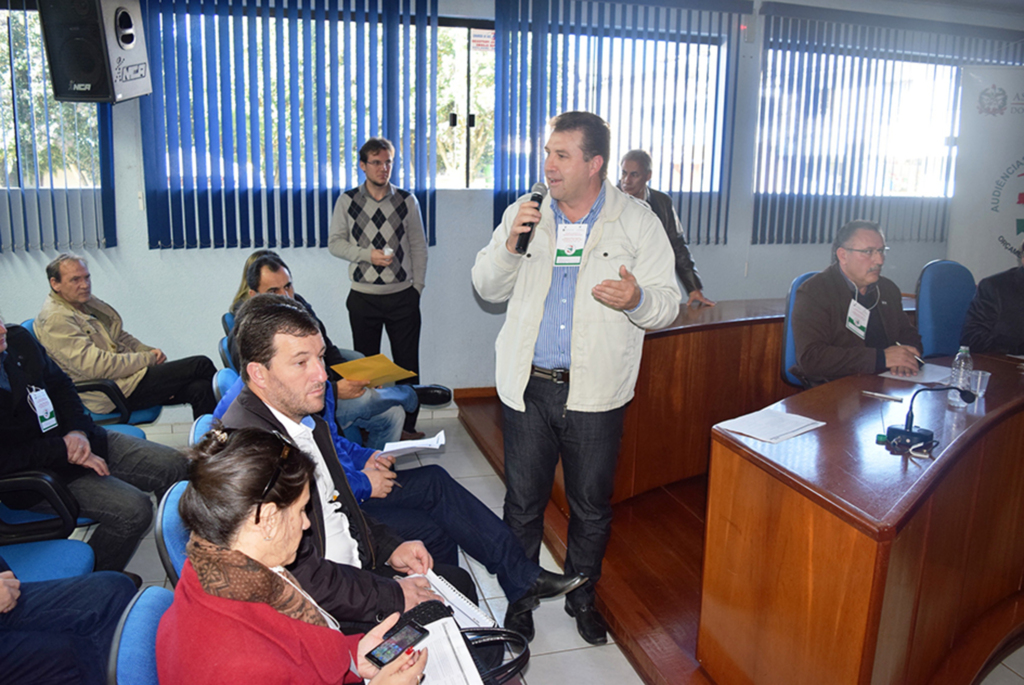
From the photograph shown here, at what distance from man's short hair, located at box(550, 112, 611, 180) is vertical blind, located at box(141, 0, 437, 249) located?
2.74 meters

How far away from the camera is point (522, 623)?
234 centimetres

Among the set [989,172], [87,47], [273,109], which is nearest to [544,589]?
[273,109]

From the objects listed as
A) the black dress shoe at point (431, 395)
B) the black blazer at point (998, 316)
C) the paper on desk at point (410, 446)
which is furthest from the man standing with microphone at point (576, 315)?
the black blazer at point (998, 316)

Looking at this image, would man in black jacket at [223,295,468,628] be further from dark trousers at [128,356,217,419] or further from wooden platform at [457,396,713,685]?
dark trousers at [128,356,217,419]

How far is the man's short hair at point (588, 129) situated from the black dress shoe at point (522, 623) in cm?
150

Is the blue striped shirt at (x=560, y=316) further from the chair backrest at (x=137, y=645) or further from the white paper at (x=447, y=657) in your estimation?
the chair backrest at (x=137, y=645)

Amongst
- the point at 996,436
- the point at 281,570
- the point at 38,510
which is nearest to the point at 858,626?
the point at 996,436

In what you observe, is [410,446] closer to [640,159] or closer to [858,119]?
[640,159]

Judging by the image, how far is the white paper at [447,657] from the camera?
1298 millimetres

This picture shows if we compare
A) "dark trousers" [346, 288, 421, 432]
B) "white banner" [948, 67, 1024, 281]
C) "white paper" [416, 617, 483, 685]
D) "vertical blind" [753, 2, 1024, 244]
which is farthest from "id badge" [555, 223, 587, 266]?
"white banner" [948, 67, 1024, 281]

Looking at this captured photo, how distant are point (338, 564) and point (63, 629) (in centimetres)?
70

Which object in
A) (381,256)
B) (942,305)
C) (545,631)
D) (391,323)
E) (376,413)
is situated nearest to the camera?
(545,631)

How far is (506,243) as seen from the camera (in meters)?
2.12

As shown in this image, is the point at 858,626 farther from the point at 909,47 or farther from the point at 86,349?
the point at 909,47
